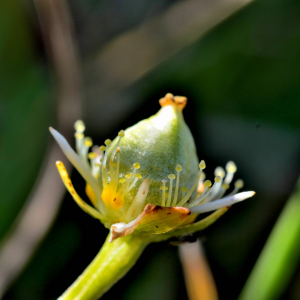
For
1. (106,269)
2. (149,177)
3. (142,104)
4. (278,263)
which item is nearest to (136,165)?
(149,177)

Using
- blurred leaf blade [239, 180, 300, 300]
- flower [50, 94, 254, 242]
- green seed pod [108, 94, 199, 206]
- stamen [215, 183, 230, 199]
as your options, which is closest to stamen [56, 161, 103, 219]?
flower [50, 94, 254, 242]

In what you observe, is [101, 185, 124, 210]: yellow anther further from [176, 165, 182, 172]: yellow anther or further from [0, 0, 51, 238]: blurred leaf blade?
[0, 0, 51, 238]: blurred leaf blade

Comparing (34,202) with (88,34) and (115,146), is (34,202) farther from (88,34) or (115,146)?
(88,34)

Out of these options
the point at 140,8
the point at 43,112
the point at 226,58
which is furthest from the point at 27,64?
the point at 226,58

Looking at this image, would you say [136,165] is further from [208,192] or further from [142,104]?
[142,104]

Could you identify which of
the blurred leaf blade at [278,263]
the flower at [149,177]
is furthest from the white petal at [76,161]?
the blurred leaf blade at [278,263]
